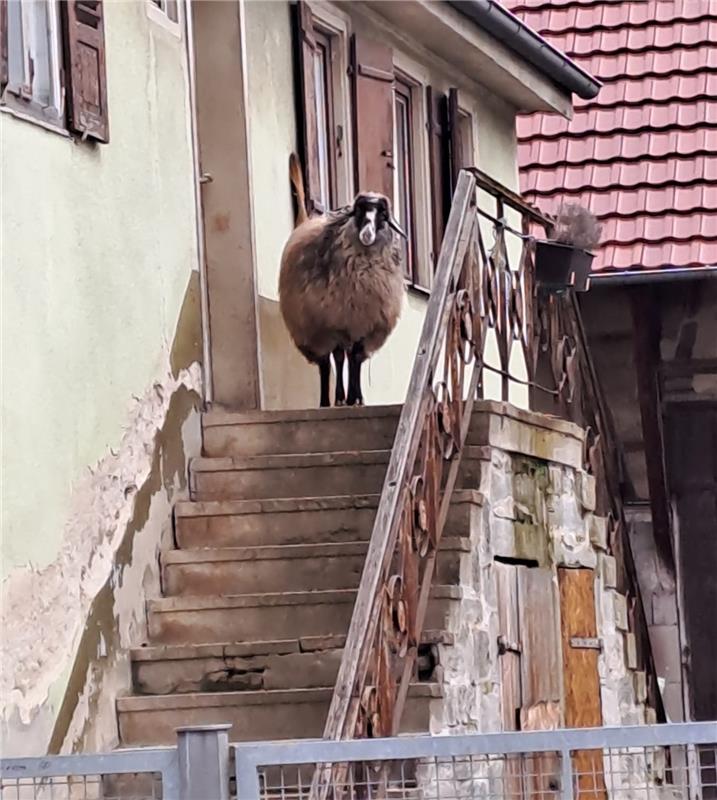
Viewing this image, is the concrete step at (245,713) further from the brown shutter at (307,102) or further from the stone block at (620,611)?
the brown shutter at (307,102)

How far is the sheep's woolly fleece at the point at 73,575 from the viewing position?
934cm

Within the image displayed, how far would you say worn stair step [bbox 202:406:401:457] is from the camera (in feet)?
38.2

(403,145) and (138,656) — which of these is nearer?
(138,656)

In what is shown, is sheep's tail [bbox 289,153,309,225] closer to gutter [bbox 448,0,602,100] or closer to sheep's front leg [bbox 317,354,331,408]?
sheep's front leg [bbox 317,354,331,408]

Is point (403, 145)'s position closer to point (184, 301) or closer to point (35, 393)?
point (184, 301)

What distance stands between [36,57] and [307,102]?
12.6 ft

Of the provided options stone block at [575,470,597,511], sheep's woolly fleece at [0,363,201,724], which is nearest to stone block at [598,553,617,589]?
stone block at [575,470,597,511]

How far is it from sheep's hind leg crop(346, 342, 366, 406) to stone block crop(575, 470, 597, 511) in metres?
1.26

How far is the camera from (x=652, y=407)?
17.7m

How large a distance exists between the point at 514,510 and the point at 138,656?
2.21m

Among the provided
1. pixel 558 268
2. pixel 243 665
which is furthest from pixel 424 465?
pixel 558 268

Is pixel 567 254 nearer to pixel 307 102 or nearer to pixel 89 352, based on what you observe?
pixel 307 102

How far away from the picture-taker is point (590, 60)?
19188 mm

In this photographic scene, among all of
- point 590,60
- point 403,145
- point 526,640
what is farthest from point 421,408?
point 590,60
